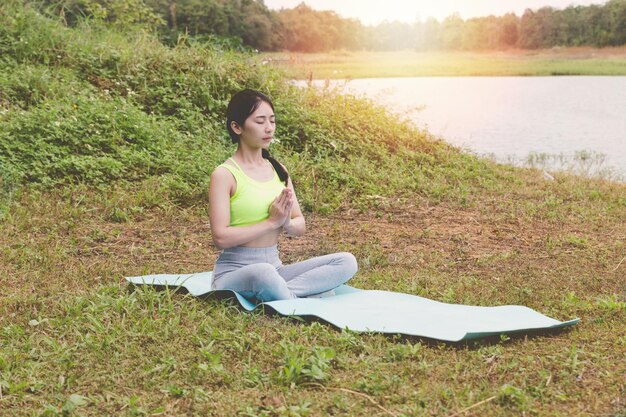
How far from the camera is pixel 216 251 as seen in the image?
19.5 ft

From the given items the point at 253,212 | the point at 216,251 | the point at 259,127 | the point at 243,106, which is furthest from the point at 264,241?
the point at 216,251

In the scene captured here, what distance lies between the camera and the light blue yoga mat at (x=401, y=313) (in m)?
3.77

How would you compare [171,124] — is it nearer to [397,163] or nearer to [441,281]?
[397,163]

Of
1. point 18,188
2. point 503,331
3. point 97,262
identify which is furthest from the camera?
point 18,188

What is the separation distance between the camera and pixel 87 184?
7246 millimetres

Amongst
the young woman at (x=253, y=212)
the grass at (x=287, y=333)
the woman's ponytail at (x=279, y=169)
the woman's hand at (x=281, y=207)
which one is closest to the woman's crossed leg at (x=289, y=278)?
the young woman at (x=253, y=212)

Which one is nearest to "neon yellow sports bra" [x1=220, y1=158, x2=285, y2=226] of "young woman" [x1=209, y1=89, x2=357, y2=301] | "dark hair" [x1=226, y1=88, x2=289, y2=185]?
"young woman" [x1=209, y1=89, x2=357, y2=301]

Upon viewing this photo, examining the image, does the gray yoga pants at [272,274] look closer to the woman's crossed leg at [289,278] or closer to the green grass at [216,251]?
the woman's crossed leg at [289,278]

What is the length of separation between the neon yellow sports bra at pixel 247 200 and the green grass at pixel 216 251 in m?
0.51

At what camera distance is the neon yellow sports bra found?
4.18 m

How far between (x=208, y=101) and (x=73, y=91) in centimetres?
157

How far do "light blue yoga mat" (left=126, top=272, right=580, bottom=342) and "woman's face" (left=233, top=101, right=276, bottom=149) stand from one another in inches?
32.0

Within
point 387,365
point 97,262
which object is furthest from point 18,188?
point 387,365

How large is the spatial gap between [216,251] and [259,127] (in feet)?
6.64
